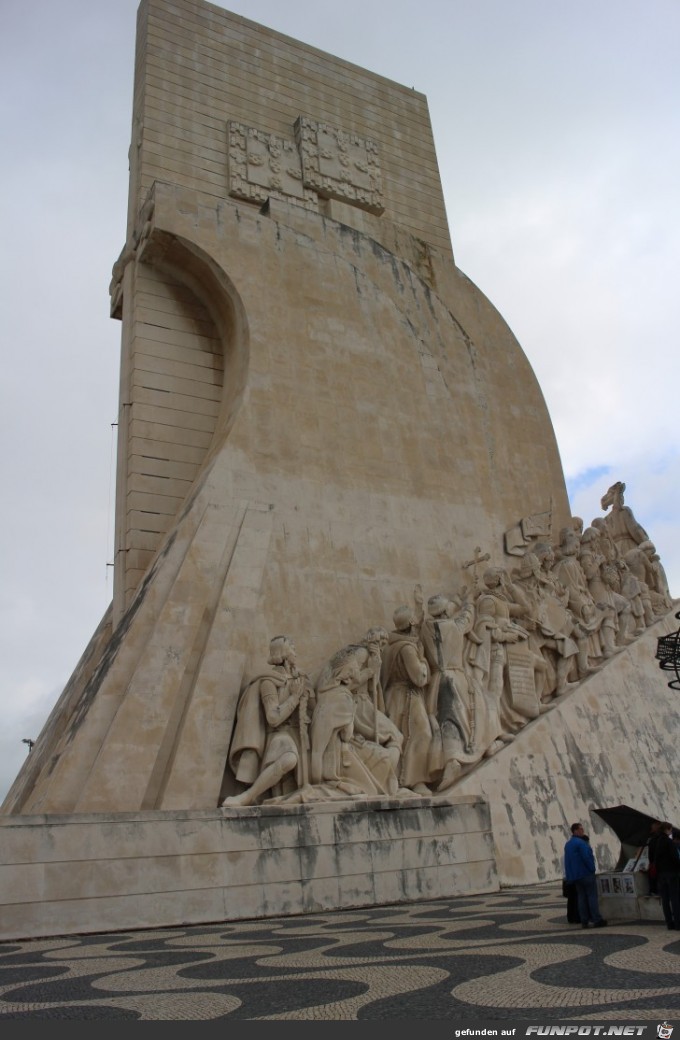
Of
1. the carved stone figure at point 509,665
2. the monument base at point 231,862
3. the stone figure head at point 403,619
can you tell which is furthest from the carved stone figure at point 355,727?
the carved stone figure at point 509,665

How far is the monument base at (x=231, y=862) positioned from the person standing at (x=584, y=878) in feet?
6.10

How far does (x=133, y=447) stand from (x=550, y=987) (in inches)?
273

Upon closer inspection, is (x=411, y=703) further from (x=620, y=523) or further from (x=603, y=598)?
(x=620, y=523)

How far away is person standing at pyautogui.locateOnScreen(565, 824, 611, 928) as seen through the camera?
4090mm

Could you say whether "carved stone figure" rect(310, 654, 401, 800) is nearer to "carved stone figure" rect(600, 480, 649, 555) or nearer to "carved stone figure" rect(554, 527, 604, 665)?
"carved stone figure" rect(554, 527, 604, 665)

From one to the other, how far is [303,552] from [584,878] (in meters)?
4.39

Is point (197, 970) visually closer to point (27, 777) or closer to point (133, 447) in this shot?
point (27, 777)

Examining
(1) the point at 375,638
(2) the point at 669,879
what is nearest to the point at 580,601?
(1) the point at 375,638

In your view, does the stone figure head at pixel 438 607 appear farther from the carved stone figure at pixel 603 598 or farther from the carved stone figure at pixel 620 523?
the carved stone figure at pixel 620 523

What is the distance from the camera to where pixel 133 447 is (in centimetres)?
870

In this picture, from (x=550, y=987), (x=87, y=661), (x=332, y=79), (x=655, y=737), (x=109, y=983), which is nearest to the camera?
(x=550, y=987)

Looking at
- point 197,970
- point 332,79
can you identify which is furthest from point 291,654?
point 332,79

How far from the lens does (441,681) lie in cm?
754

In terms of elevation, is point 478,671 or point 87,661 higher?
point 87,661
